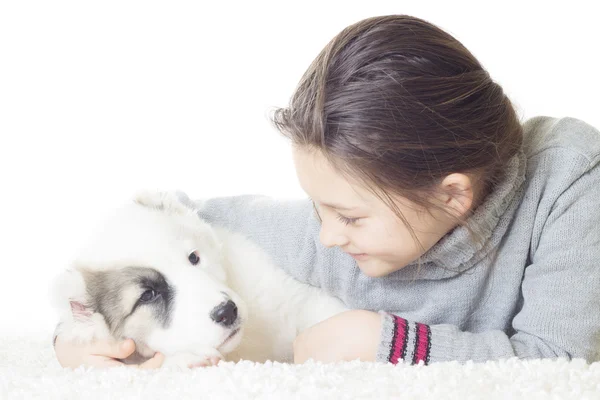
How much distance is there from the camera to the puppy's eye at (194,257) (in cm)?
183

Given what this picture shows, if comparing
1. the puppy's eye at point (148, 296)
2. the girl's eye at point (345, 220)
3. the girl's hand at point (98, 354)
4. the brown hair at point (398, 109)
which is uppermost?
the brown hair at point (398, 109)

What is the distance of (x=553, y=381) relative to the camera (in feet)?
4.20

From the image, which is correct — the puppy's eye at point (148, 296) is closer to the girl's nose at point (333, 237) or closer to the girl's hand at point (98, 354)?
the girl's hand at point (98, 354)

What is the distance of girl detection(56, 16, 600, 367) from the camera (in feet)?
5.05

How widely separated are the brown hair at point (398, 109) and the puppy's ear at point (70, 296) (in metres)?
0.61

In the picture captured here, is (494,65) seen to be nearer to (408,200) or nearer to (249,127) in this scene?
(249,127)

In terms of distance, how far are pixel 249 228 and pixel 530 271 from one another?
0.78 meters

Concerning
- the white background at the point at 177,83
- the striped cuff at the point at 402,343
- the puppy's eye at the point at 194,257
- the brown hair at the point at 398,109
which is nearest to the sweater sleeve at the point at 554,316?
the striped cuff at the point at 402,343

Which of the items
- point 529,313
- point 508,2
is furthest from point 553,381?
point 508,2

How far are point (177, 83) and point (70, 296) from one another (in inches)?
51.8

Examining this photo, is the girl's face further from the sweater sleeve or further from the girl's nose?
the sweater sleeve

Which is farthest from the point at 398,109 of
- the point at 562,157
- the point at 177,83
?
the point at 177,83

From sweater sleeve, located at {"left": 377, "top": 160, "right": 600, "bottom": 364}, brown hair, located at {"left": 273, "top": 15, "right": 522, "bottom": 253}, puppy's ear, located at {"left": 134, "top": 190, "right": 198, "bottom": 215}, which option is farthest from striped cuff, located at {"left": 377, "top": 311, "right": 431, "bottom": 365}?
puppy's ear, located at {"left": 134, "top": 190, "right": 198, "bottom": 215}

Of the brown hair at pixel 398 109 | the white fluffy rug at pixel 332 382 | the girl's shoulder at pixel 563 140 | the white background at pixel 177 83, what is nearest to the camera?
the white fluffy rug at pixel 332 382
